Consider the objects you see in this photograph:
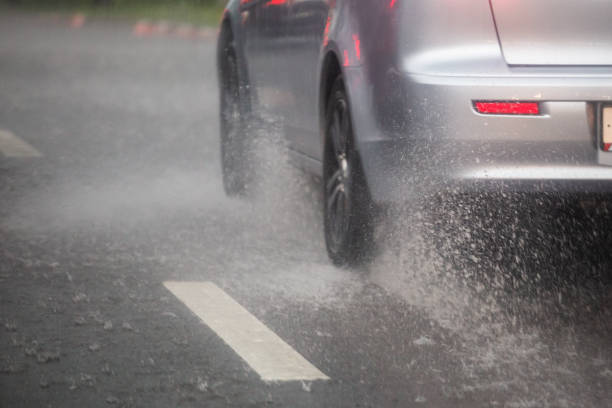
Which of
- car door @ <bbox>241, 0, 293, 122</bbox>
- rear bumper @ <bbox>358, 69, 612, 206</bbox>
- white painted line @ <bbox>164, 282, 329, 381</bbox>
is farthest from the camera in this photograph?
car door @ <bbox>241, 0, 293, 122</bbox>

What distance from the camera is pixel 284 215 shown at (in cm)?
741

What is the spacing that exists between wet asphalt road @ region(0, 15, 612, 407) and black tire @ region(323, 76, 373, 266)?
0.38ft

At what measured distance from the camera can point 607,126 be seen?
4773 mm

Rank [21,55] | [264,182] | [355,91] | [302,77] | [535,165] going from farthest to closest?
[21,55], [264,182], [302,77], [355,91], [535,165]

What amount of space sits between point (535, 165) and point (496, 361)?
0.82 metres

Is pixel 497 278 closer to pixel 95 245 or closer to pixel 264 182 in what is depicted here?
pixel 95 245

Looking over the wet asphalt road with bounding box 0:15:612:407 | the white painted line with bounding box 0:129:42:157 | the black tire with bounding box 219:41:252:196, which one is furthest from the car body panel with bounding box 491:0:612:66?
the white painted line with bounding box 0:129:42:157

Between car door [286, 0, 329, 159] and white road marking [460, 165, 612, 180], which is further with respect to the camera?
car door [286, 0, 329, 159]

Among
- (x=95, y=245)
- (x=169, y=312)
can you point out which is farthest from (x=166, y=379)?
(x=95, y=245)

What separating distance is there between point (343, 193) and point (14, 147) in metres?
4.88

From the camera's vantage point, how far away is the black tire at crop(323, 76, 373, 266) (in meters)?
5.65

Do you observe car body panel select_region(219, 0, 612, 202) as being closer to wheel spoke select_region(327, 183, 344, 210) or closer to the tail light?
the tail light

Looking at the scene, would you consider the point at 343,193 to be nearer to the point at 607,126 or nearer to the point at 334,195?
the point at 334,195

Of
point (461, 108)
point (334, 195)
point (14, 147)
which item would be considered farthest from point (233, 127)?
point (461, 108)
